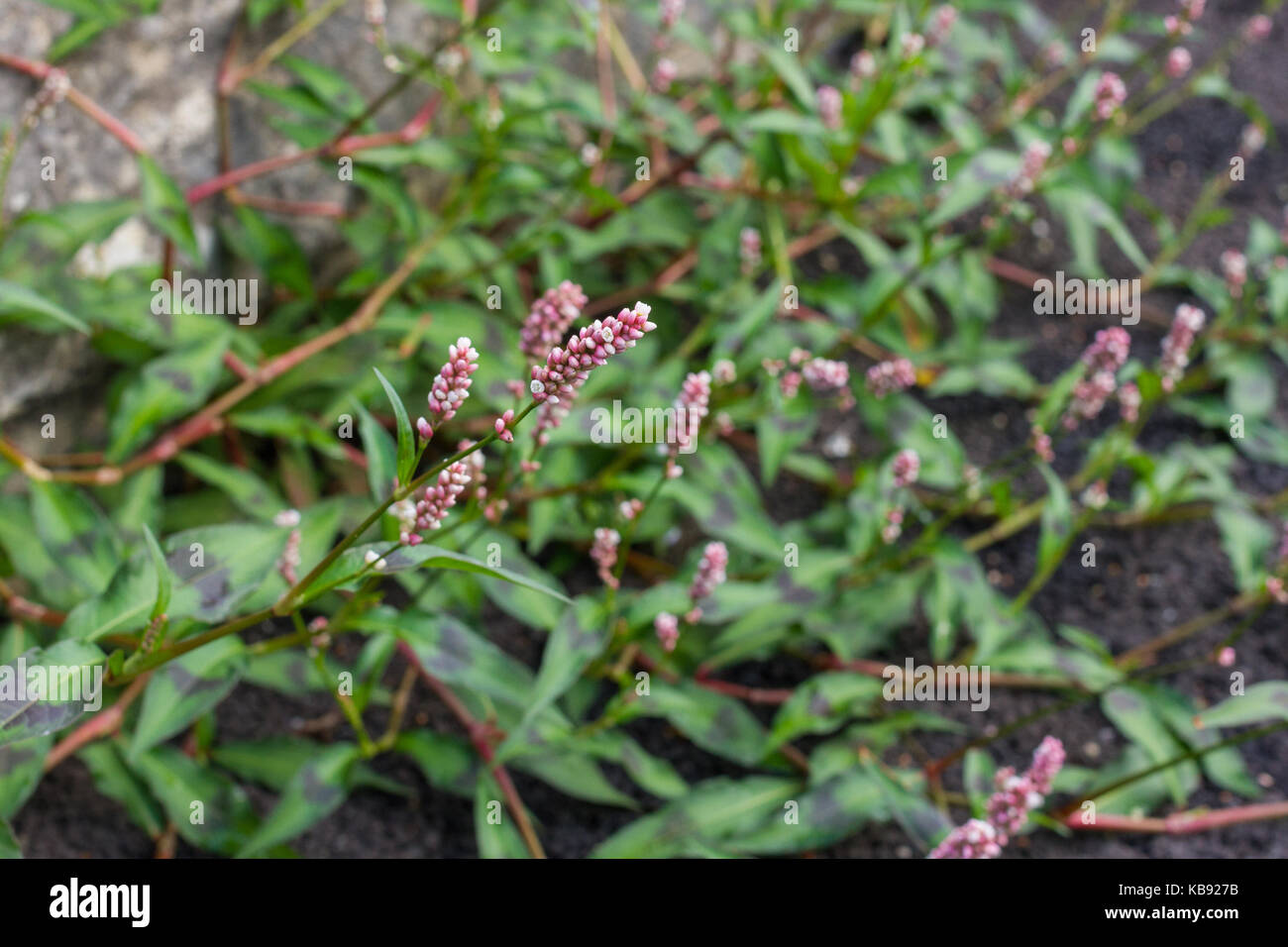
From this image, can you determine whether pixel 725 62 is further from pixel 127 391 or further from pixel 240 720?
pixel 240 720

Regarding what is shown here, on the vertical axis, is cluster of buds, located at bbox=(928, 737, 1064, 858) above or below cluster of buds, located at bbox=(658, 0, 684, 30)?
below

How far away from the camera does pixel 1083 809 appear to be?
10.2 ft

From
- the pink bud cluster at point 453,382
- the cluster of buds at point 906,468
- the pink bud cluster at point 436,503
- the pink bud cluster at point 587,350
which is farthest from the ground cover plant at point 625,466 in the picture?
the pink bud cluster at point 587,350

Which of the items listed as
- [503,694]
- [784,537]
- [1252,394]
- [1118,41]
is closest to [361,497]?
[503,694]

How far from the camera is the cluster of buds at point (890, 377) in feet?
11.1

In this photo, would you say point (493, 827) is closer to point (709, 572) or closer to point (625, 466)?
point (709, 572)

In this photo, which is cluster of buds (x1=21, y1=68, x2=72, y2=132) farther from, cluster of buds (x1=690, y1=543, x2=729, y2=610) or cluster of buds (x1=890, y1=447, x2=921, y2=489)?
cluster of buds (x1=890, y1=447, x2=921, y2=489)

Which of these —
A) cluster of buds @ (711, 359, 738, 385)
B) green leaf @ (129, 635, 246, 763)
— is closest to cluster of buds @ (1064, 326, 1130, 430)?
cluster of buds @ (711, 359, 738, 385)

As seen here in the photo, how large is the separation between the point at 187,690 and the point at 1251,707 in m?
2.41

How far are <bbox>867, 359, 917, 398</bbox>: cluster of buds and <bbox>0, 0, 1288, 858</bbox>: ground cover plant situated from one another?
0.06 feet

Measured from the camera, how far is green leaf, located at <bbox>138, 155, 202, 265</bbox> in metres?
3.22

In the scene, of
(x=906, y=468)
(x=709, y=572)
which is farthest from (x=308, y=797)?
(x=906, y=468)

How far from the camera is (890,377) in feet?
11.2

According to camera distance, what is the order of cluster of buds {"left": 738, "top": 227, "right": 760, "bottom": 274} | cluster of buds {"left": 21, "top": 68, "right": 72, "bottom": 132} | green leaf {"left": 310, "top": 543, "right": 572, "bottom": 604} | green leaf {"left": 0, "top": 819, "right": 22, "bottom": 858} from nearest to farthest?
1. green leaf {"left": 310, "top": 543, "right": 572, "bottom": 604}
2. green leaf {"left": 0, "top": 819, "right": 22, "bottom": 858}
3. cluster of buds {"left": 21, "top": 68, "right": 72, "bottom": 132}
4. cluster of buds {"left": 738, "top": 227, "right": 760, "bottom": 274}
